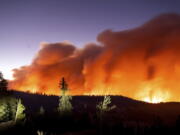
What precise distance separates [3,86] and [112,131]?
36027 mm

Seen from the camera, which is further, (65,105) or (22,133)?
(65,105)

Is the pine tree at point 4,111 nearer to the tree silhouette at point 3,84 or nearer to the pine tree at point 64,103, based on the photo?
the tree silhouette at point 3,84

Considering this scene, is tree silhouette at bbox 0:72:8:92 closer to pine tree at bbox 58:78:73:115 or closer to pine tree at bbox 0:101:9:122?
pine tree at bbox 0:101:9:122

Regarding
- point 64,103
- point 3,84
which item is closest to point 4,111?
point 3,84

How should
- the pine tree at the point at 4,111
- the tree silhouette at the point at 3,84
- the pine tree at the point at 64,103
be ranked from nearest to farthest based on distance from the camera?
1. the pine tree at the point at 4,111
2. the tree silhouette at the point at 3,84
3. the pine tree at the point at 64,103

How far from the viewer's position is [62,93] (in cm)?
9588

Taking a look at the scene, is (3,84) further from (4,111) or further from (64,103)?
(64,103)

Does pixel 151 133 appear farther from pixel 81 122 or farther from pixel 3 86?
pixel 3 86

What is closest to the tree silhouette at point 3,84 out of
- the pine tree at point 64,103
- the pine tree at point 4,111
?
the pine tree at point 4,111

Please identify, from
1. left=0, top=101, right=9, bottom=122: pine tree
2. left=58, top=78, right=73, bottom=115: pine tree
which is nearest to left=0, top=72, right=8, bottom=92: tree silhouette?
left=0, top=101, right=9, bottom=122: pine tree

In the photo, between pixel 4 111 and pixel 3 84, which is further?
pixel 3 84

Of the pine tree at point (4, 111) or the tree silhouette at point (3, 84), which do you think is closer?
the pine tree at point (4, 111)

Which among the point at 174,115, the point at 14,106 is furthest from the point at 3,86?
the point at 174,115

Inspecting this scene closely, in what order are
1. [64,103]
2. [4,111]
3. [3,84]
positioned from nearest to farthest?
[4,111] < [3,84] < [64,103]
